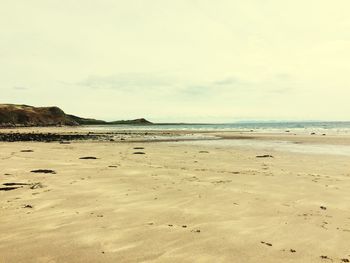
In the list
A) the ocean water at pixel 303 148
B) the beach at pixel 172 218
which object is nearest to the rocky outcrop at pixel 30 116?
the ocean water at pixel 303 148

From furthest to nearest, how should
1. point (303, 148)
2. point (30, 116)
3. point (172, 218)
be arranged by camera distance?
point (30, 116) < point (303, 148) < point (172, 218)

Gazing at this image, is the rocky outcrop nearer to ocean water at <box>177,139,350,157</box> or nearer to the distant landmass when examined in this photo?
the distant landmass

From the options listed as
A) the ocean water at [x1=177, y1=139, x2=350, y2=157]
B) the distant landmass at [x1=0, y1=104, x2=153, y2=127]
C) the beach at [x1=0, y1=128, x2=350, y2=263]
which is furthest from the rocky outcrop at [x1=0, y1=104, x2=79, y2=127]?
the beach at [x1=0, y1=128, x2=350, y2=263]

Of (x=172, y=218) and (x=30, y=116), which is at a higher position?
(x=30, y=116)

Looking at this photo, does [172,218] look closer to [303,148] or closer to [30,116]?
[303,148]

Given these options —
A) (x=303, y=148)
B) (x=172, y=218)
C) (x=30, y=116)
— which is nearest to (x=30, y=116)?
(x=30, y=116)

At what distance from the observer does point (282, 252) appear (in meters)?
5.54

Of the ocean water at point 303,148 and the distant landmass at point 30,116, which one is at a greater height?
the distant landmass at point 30,116

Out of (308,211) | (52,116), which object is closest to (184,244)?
(308,211)

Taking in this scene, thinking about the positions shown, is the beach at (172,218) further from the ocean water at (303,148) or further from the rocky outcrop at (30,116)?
the rocky outcrop at (30,116)

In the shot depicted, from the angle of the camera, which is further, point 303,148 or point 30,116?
point 30,116

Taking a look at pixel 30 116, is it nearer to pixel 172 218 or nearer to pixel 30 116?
pixel 30 116

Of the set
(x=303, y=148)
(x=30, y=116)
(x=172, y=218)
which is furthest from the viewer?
(x=30, y=116)

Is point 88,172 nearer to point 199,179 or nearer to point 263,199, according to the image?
point 199,179
